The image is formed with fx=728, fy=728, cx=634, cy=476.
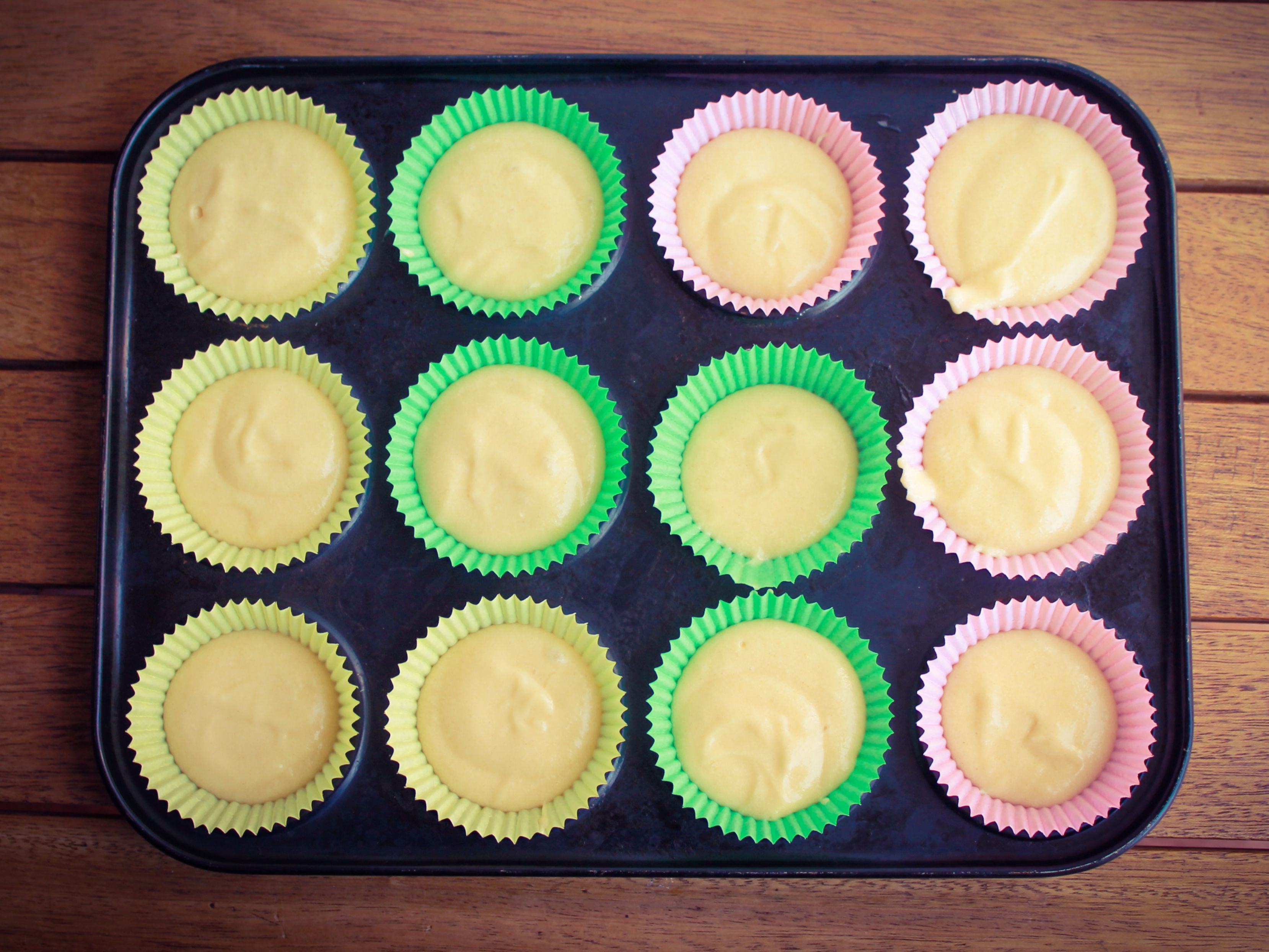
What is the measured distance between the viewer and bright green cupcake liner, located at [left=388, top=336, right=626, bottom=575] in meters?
1.55

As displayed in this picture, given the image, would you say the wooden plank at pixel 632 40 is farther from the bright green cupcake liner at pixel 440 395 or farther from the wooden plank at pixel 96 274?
the bright green cupcake liner at pixel 440 395

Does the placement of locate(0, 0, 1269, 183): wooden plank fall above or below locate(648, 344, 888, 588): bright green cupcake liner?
above

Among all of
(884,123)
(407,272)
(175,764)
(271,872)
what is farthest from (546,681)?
(884,123)

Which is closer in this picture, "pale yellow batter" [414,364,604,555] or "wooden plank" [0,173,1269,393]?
"pale yellow batter" [414,364,604,555]

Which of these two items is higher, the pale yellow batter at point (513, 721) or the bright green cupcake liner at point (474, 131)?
the bright green cupcake liner at point (474, 131)

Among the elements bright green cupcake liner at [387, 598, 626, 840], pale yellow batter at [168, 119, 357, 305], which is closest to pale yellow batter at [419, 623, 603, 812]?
bright green cupcake liner at [387, 598, 626, 840]

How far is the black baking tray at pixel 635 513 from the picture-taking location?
152 centimetres

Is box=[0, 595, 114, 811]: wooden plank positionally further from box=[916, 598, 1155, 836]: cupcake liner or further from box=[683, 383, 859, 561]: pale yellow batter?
box=[916, 598, 1155, 836]: cupcake liner

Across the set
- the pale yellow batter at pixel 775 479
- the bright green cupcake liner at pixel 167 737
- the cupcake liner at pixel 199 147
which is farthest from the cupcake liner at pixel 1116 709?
the cupcake liner at pixel 199 147

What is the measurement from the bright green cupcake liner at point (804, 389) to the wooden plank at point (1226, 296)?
2.56 ft

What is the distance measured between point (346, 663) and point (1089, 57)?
2.17 meters

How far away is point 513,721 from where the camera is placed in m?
1.52

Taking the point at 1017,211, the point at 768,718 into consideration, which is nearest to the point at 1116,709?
the point at 768,718

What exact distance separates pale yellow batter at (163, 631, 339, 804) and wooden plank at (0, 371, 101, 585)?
392mm
